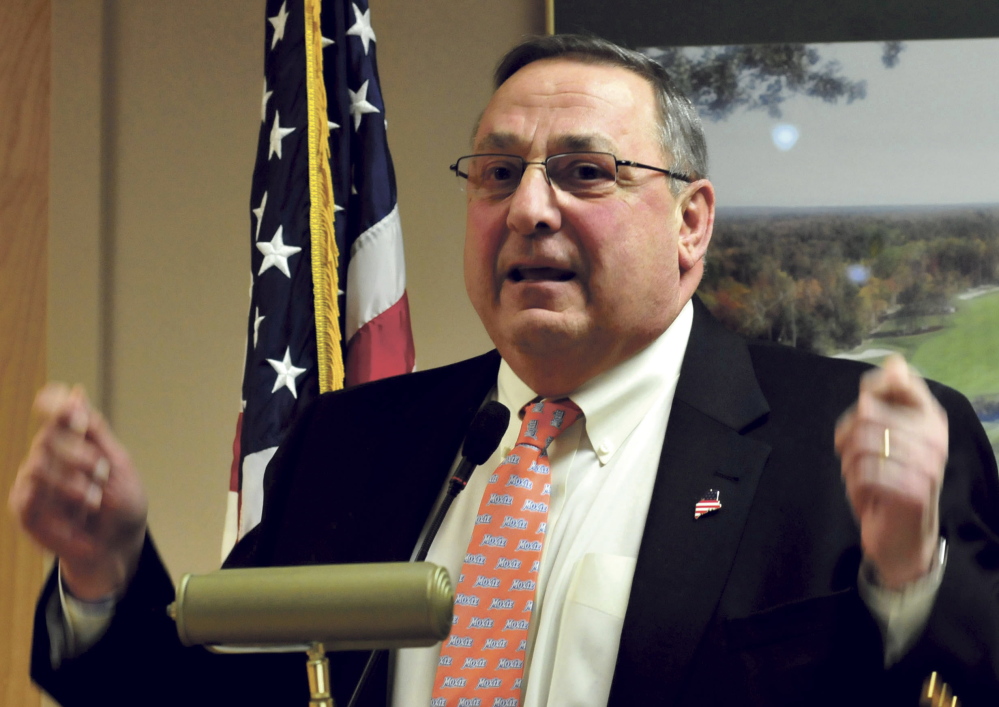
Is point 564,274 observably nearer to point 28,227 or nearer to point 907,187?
point 907,187

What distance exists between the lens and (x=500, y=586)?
1.45m

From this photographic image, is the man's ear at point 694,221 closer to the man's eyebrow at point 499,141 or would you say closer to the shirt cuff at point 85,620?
the man's eyebrow at point 499,141

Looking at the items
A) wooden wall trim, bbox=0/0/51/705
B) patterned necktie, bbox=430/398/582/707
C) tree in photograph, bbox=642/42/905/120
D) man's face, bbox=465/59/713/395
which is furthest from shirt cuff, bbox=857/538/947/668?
wooden wall trim, bbox=0/0/51/705

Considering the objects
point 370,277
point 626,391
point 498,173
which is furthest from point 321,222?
point 626,391

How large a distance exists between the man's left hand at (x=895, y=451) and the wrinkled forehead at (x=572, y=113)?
76 centimetres

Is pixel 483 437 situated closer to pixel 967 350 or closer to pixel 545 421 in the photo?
pixel 545 421

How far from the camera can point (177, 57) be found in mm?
2838

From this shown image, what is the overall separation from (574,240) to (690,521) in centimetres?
49

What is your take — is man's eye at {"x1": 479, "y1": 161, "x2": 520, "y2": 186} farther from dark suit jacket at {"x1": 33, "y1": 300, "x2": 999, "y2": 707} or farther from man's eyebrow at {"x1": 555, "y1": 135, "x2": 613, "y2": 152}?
dark suit jacket at {"x1": 33, "y1": 300, "x2": 999, "y2": 707}

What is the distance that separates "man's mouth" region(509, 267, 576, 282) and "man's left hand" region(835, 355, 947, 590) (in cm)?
66

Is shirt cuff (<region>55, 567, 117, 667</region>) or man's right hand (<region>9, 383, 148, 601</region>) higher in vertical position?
man's right hand (<region>9, 383, 148, 601</region>)

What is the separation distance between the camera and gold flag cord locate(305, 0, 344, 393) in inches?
88.0

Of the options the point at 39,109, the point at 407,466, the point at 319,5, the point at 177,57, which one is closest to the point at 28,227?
the point at 39,109

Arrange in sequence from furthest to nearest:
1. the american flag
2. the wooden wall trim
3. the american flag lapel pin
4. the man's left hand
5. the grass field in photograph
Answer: the wooden wall trim
the grass field in photograph
the american flag
the american flag lapel pin
the man's left hand
